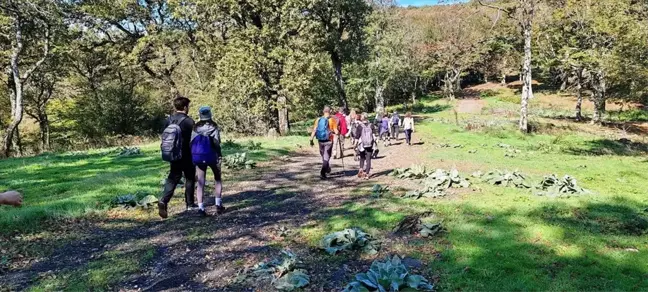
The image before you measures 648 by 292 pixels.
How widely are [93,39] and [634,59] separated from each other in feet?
117

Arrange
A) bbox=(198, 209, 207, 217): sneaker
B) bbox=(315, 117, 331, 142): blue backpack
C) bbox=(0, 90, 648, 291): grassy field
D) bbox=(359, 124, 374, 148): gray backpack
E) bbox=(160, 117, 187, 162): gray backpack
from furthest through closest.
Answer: bbox=(359, 124, 374, 148): gray backpack, bbox=(315, 117, 331, 142): blue backpack, bbox=(198, 209, 207, 217): sneaker, bbox=(160, 117, 187, 162): gray backpack, bbox=(0, 90, 648, 291): grassy field

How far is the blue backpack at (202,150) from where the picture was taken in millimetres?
8633

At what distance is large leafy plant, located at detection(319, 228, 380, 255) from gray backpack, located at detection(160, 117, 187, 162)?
340 centimetres

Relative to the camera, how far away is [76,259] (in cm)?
699

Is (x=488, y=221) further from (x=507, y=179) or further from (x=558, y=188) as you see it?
(x=507, y=179)

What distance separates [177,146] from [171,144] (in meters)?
0.12

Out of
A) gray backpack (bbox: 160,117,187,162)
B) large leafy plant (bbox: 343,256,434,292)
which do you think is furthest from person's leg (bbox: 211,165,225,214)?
large leafy plant (bbox: 343,256,434,292)

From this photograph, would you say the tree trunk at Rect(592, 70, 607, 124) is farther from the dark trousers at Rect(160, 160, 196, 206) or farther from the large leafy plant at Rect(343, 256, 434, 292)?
the large leafy plant at Rect(343, 256, 434, 292)

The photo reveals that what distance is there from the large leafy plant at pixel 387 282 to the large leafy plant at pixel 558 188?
22.0ft

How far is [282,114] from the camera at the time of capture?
3086 centimetres

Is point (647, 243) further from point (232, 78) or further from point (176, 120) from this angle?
point (232, 78)

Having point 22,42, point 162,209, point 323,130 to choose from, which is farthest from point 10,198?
point 22,42

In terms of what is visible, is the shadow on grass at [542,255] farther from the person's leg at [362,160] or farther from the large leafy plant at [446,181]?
the person's leg at [362,160]

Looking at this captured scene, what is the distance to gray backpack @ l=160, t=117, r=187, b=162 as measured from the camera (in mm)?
8211
